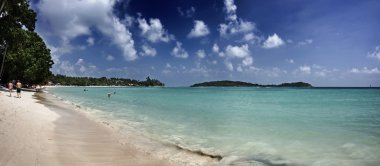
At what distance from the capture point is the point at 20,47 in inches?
1684

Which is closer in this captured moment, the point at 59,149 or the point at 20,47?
the point at 59,149

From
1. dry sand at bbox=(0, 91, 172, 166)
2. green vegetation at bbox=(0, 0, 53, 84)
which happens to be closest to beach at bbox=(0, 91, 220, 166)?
dry sand at bbox=(0, 91, 172, 166)

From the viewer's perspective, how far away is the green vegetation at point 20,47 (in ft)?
99.7

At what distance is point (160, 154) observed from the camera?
984 centimetres

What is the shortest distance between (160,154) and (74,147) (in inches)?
98.5

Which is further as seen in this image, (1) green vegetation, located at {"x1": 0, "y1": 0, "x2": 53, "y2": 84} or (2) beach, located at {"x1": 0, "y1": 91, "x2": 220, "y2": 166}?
(1) green vegetation, located at {"x1": 0, "y1": 0, "x2": 53, "y2": 84}

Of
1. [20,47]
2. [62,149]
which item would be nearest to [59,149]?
[62,149]

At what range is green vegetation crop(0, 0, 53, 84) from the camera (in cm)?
3039

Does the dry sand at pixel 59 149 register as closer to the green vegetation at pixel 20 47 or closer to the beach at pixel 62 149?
the beach at pixel 62 149

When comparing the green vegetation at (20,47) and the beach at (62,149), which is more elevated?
the green vegetation at (20,47)

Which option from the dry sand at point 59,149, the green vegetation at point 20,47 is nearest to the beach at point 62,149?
the dry sand at point 59,149

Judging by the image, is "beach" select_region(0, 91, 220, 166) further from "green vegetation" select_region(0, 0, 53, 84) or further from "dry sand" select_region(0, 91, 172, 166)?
"green vegetation" select_region(0, 0, 53, 84)

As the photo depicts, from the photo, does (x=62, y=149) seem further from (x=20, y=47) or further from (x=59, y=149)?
(x=20, y=47)

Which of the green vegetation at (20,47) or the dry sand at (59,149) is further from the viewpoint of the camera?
the green vegetation at (20,47)
